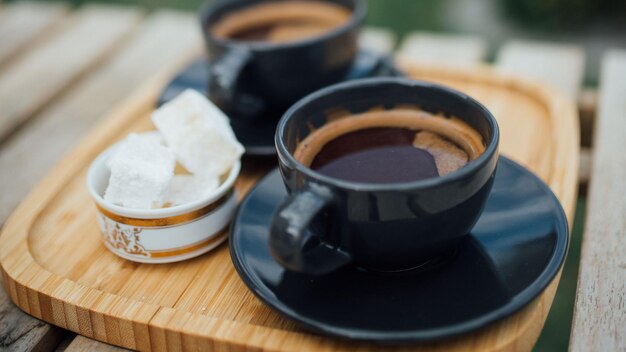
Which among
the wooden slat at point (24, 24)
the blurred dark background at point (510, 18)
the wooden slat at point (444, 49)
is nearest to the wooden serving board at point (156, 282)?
the wooden slat at point (444, 49)

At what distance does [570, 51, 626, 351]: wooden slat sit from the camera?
22.7 inches

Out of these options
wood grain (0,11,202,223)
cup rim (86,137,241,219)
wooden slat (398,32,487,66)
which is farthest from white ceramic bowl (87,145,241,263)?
wooden slat (398,32,487,66)

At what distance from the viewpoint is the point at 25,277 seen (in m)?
0.63

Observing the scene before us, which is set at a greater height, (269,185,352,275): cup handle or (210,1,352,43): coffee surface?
(269,185,352,275): cup handle

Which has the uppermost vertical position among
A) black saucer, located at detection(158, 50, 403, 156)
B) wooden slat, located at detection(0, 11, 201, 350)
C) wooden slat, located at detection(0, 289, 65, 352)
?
black saucer, located at detection(158, 50, 403, 156)

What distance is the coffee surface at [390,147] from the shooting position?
0.59 metres

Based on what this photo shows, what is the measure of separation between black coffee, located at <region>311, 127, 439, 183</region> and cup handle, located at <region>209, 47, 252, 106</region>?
0.17 metres

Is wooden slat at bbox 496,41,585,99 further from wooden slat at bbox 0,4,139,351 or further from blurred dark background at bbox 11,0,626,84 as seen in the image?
blurred dark background at bbox 11,0,626,84

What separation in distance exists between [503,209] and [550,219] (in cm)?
4

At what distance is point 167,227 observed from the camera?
0.64m

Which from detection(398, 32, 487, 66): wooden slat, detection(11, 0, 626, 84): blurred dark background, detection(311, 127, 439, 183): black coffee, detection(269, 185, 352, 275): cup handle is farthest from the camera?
detection(11, 0, 626, 84): blurred dark background

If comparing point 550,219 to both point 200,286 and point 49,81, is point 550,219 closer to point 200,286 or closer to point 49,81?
point 200,286

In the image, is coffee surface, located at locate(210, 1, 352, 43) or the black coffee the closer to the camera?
the black coffee

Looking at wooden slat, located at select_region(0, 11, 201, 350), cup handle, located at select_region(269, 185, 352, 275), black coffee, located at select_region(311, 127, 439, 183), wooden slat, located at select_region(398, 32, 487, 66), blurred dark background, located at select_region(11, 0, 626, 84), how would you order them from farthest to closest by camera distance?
blurred dark background, located at select_region(11, 0, 626, 84) → wooden slat, located at select_region(398, 32, 487, 66) → wooden slat, located at select_region(0, 11, 201, 350) → black coffee, located at select_region(311, 127, 439, 183) → cup handle, located at select_region(269, 185, 352, 275)
